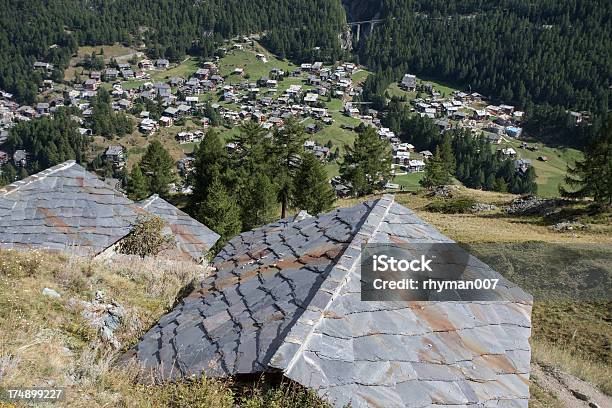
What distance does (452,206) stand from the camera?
159 ft

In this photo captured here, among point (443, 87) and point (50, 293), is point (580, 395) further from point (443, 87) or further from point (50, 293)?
point (443, 87)

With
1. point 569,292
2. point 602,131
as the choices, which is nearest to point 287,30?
point 602,131

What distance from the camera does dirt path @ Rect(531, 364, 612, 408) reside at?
33.4 ft

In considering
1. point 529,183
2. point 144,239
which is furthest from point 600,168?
point 529,183

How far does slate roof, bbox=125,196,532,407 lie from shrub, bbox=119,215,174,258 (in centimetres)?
868

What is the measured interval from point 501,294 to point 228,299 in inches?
155

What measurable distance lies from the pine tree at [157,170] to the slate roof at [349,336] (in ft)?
155

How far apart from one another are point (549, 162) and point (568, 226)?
86.1 m

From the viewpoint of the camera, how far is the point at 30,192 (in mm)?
15938

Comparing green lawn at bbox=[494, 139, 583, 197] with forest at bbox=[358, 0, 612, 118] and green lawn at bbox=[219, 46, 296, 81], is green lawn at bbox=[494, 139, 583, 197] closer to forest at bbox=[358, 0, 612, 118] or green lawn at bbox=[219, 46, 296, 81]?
forest at bbox=[358, 0, 612, 118]

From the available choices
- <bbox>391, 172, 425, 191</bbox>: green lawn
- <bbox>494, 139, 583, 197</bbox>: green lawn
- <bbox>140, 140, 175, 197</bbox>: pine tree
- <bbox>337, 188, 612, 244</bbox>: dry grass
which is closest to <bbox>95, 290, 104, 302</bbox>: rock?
<bbox>337, 188, 612, 244</bbox>: dry grass

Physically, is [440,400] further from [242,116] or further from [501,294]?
[242,116]

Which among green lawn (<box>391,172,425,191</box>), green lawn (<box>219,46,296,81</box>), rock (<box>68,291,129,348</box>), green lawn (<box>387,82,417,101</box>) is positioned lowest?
green lawn (<box>391,172,425,191</box>)

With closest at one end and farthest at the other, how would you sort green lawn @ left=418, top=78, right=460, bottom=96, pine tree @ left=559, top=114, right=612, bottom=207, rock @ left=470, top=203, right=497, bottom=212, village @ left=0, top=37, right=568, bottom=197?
pine tree @ left=559, top=114, right=612, bottom=207
rock @ left=470, top=203, right=497, bottom=212
village @ left=0, top=37, right=568, bottom=197
green lawn @ left=418, top=78, right=460, bottom=96
